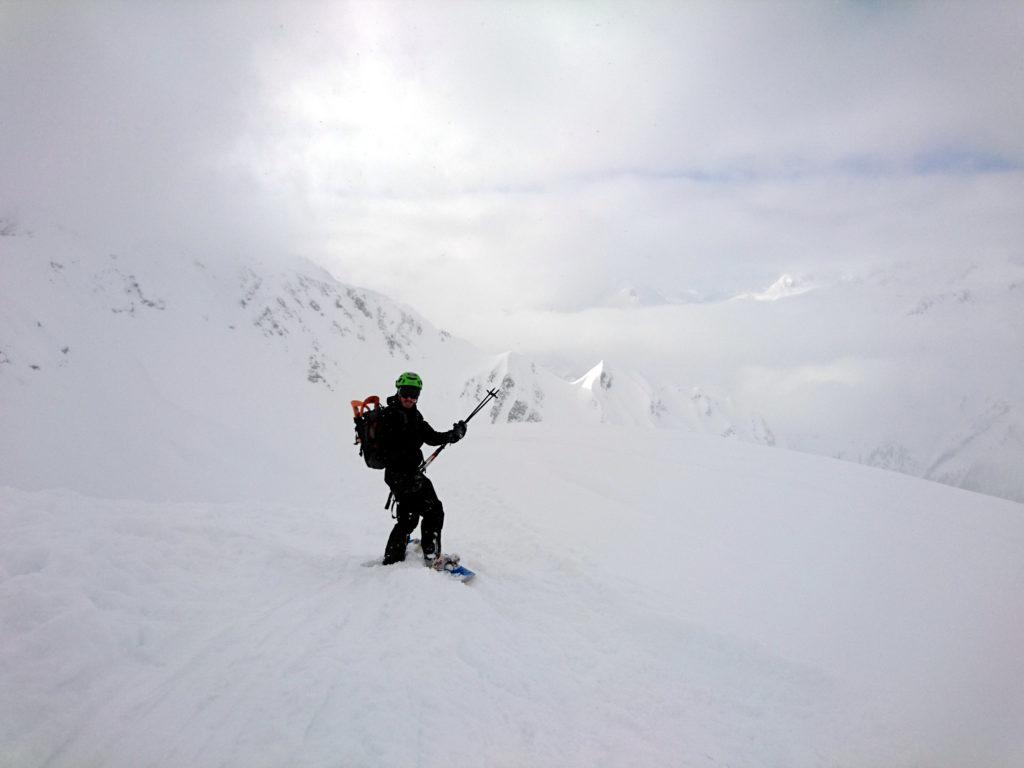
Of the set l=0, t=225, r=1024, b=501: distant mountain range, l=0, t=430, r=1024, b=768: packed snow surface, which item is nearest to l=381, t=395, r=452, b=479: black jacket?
l=0, t=430, r=1024, b=768: packed snow surface

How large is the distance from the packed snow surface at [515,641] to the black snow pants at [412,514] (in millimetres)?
456

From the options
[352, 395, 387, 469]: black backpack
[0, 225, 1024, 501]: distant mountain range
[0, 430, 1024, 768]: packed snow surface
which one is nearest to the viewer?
[0, 430, 1024, 768]: packed snow surface

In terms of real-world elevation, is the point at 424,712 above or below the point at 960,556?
below

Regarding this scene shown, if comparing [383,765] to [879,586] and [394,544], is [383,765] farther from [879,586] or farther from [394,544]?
[879,586]

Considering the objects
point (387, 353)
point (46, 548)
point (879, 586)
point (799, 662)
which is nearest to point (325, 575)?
point (46, 548)

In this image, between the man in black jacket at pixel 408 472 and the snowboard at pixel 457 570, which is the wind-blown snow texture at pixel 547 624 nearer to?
the snowboard at pixel 457 570

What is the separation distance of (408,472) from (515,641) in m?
2.86

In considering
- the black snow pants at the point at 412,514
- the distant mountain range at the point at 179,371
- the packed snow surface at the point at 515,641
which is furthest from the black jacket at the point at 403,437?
the distant mountain range at the point at 179,371

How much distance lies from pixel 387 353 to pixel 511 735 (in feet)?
440

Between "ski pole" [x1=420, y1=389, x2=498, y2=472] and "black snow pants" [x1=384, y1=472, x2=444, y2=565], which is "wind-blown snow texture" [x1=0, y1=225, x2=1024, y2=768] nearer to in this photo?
"black snow pants" [x1=384, y1=472, x2=444, y2=565]

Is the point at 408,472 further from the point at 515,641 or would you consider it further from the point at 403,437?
the point at 515,641

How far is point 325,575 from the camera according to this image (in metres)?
6.64

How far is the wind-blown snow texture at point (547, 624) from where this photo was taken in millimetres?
3502

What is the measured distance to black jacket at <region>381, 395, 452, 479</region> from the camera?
695cm
